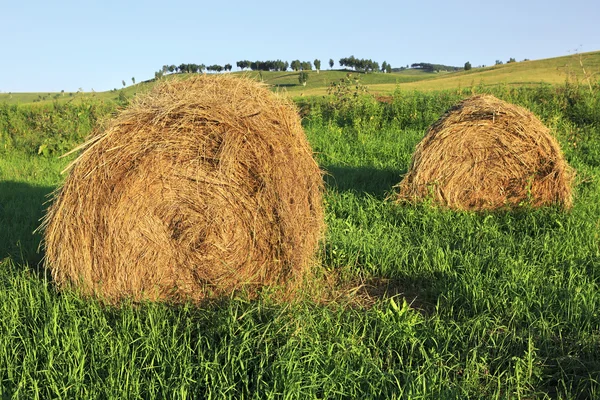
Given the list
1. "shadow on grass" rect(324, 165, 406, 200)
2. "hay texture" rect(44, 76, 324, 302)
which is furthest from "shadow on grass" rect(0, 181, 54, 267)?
"shadow on grass" rect(324, 165, 406, 200)

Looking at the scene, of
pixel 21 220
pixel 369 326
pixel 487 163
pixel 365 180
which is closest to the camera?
pixel 369 326

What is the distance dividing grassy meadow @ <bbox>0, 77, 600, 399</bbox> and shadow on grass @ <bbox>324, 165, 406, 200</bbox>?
105cm

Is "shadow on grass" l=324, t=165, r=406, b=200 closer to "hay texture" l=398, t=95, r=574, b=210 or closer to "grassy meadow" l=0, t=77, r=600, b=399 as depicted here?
"hay texture" l=398, t=95, r=574, b=210

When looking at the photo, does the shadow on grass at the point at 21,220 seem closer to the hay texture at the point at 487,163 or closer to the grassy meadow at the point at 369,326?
the grassy meadow at the point at 369,326

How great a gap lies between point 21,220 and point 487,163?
628 centimetres

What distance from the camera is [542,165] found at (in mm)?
6957

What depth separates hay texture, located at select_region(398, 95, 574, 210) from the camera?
6914 mm

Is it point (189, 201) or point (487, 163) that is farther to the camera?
point (487, 163)

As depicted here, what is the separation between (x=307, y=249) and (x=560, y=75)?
31.0 meters

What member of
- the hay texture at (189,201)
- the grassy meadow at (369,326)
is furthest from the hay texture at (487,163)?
the hay texture at (189,201)

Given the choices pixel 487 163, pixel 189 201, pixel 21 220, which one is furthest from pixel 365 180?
pixel 21 220

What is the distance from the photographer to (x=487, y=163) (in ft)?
23.1

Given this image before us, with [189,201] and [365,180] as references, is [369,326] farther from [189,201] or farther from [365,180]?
[365,180]

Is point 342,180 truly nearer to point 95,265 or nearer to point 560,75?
point 95,265
